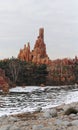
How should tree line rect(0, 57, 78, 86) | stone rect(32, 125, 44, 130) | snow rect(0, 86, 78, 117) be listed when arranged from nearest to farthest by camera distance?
stone rect(32, 125, 44, 130)
snow rect(0, 86, 78, 117)
tree line rect(0, 57, 78, 86)

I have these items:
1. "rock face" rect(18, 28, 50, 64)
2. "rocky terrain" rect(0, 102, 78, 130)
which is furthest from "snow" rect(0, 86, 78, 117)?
"rock face" rect(18, 28, 50, 64)

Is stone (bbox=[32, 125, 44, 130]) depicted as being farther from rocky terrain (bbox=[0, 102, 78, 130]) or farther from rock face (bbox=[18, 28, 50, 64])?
rock face (bbox=[18, 28, 50, 64])

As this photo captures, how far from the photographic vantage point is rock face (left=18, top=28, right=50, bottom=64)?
124 meters

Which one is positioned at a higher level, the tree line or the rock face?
the rock face

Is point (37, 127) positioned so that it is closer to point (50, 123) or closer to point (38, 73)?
point (50, 123)

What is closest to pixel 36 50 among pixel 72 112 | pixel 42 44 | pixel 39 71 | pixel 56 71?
pixel 42 44

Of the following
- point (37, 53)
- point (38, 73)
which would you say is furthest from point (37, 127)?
point (37, 53)

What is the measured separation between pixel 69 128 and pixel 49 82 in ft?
299

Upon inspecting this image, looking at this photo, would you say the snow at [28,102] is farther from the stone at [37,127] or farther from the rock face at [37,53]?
the rock face at [37,53]

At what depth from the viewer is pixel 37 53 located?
13088cm

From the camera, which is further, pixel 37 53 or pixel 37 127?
pixel 37 53

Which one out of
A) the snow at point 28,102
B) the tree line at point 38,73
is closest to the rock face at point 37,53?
the tree line at point 38,73

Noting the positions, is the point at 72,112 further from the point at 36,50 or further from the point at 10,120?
the point at 36,50

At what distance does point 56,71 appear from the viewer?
109938mm
